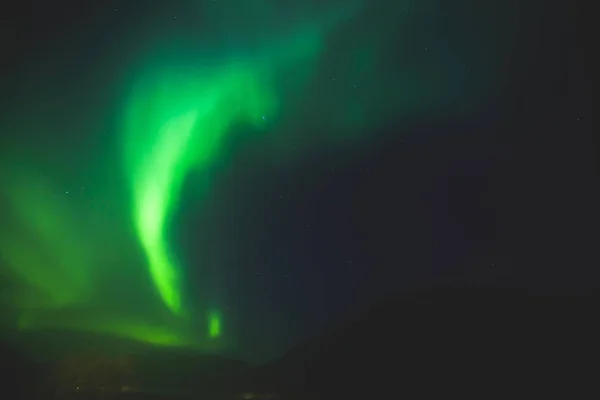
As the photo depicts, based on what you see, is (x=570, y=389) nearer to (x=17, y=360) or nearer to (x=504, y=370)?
(x=504, y=370)

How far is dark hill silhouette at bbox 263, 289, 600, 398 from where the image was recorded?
3875 millimetres

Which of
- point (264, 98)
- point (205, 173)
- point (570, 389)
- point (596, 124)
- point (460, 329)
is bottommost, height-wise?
point (570, 389)

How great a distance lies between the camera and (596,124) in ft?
13.2

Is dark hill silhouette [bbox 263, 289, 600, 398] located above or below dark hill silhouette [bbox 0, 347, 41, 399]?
below

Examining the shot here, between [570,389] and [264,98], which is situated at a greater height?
[264,98]

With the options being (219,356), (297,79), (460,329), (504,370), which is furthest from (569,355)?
(297,79)

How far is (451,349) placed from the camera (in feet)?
13.1

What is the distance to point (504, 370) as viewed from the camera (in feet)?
12.7

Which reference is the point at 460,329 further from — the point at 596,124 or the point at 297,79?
the point at 297,79

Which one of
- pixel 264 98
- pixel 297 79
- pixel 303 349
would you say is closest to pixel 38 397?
pixel 303 349

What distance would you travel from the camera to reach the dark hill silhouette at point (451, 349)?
153 inches

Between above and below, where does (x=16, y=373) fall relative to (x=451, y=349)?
above

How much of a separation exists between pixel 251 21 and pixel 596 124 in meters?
3.00

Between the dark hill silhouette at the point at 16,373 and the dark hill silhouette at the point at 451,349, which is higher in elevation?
the dark hill silhouette at the point at 16,373
